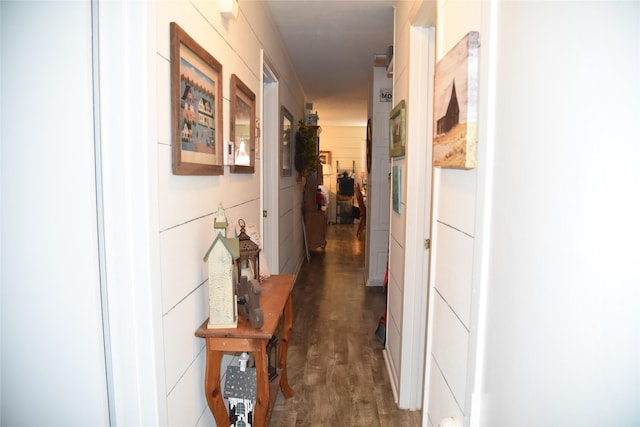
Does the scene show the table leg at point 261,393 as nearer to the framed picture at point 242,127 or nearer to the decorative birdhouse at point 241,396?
the decorative birdhouse at point 241,396

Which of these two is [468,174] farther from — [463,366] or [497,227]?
[463,366]

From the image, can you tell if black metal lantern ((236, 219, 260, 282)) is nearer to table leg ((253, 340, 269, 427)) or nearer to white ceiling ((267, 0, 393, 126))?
table leg ((253, 340, 269, 427))

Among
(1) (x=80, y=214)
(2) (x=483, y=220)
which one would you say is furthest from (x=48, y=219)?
(2) (x=483, y=220)

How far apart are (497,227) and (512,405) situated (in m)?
0.39

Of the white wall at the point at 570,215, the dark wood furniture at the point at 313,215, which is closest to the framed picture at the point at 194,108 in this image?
the white wall at the point at 570,215

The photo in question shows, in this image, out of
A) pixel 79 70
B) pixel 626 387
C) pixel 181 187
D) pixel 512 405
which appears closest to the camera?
pixel 626 387

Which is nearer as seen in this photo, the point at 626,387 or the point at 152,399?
the point at 626,387

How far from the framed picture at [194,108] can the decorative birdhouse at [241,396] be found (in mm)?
902

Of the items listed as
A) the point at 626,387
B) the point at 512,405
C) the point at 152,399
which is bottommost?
the point at 152,399

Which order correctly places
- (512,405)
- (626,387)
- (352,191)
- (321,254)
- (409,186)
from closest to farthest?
(626,387) → (512,405) → (409,186) → (321,254) → (352,191)

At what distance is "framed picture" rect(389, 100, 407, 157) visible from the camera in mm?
2281

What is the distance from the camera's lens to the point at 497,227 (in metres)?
0.94

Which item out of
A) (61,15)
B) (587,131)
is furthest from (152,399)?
(587,131)

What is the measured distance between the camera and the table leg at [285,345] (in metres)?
2.24
